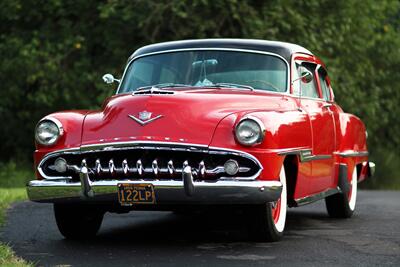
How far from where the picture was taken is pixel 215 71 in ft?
27.2

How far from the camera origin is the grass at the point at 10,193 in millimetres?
6402

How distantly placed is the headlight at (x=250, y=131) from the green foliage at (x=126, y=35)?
14.1 meters

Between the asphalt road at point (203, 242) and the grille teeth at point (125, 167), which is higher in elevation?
the grille teeth at point (125, 167)

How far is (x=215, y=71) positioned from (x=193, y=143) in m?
1.55

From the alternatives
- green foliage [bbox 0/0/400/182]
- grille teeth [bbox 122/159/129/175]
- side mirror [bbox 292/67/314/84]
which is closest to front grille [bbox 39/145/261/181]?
grille teeth [bbox 122/159/129/175]

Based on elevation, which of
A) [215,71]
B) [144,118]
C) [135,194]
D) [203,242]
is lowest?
[203,242]

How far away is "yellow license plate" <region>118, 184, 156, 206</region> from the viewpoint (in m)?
6.86

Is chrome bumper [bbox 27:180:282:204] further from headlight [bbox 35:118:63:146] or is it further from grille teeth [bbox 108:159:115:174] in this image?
headlight [bbox 35:118:63:146]

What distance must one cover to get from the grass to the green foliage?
1376mm

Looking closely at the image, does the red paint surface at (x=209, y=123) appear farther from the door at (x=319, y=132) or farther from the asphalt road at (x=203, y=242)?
the asphalt road at (x=203, y=242)

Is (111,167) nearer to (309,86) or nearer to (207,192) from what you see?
(207,192)

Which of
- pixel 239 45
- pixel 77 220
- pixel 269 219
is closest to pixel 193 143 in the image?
pixel 269 219

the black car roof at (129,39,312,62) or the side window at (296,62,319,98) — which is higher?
the black car roof at (129,39,312,62)

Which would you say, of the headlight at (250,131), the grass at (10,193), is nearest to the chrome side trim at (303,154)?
the headlight at (250,131)
